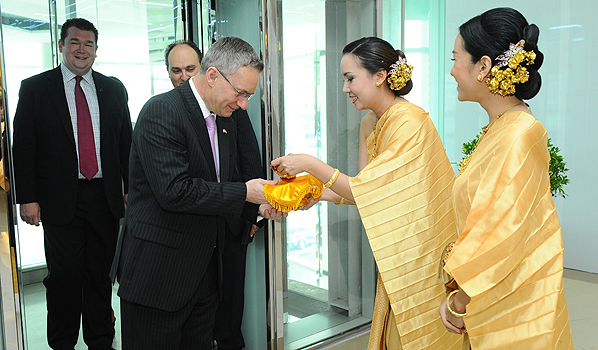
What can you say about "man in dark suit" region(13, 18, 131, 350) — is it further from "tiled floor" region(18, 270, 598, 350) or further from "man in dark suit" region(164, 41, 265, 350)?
"man in dark suit" region(164, 41, 265, 350)

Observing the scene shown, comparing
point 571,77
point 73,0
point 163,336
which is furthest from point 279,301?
point 571,77

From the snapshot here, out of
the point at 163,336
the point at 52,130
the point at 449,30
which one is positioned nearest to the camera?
the point at 163,336

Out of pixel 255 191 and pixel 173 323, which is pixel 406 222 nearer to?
pixel 255 191

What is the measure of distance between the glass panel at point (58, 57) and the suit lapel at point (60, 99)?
0.16 ft

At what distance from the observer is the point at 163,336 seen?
1886 millimetres

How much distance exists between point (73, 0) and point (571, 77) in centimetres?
443

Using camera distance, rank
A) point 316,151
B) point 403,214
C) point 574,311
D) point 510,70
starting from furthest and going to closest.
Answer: point 574,311 < point 316,151 < point 403,214 < point 510,70

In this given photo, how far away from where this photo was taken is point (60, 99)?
8.07ft

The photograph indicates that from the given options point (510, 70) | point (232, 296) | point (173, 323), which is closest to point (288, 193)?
point (173, 323)

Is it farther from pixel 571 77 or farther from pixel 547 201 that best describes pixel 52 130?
pixel 571 77

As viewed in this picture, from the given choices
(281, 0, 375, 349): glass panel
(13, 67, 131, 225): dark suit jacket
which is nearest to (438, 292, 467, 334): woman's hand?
(281, 0, 375, 349): glass panel

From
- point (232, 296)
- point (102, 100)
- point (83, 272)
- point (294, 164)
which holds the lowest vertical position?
point (232, 296)

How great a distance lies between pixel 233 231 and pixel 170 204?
3.00ft

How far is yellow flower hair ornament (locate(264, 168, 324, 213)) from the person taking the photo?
1.90m
